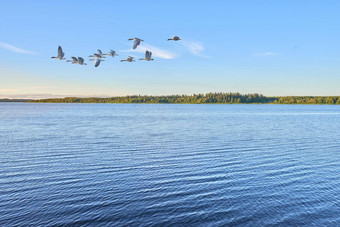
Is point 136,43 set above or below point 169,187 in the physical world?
above

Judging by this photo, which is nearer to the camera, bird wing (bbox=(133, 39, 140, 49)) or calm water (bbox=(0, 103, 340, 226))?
calm water (bbox=(0, 103, 340, 226))

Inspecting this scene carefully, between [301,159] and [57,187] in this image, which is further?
[301,159]

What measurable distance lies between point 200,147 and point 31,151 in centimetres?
1956

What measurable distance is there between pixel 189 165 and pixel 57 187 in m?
11.6

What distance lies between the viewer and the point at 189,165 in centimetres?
2834

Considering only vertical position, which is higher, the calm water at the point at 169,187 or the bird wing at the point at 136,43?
the bird wing at the point at 136,43

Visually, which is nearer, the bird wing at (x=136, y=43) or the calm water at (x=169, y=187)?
the calm water at (x=169, y=187)

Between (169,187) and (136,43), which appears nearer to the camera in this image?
(169,187)

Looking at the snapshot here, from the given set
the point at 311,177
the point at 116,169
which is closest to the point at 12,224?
the point at 116,169

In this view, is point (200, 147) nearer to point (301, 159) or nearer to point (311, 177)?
point (301, 159)

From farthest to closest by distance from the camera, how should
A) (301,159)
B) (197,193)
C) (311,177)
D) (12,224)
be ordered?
(301,159)
(311,177)
(197,193)
(12,224)

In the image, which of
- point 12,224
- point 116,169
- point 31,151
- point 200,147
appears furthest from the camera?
point 200,147

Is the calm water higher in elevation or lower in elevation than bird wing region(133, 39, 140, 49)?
lower

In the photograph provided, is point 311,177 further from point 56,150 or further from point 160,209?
point 56,150
